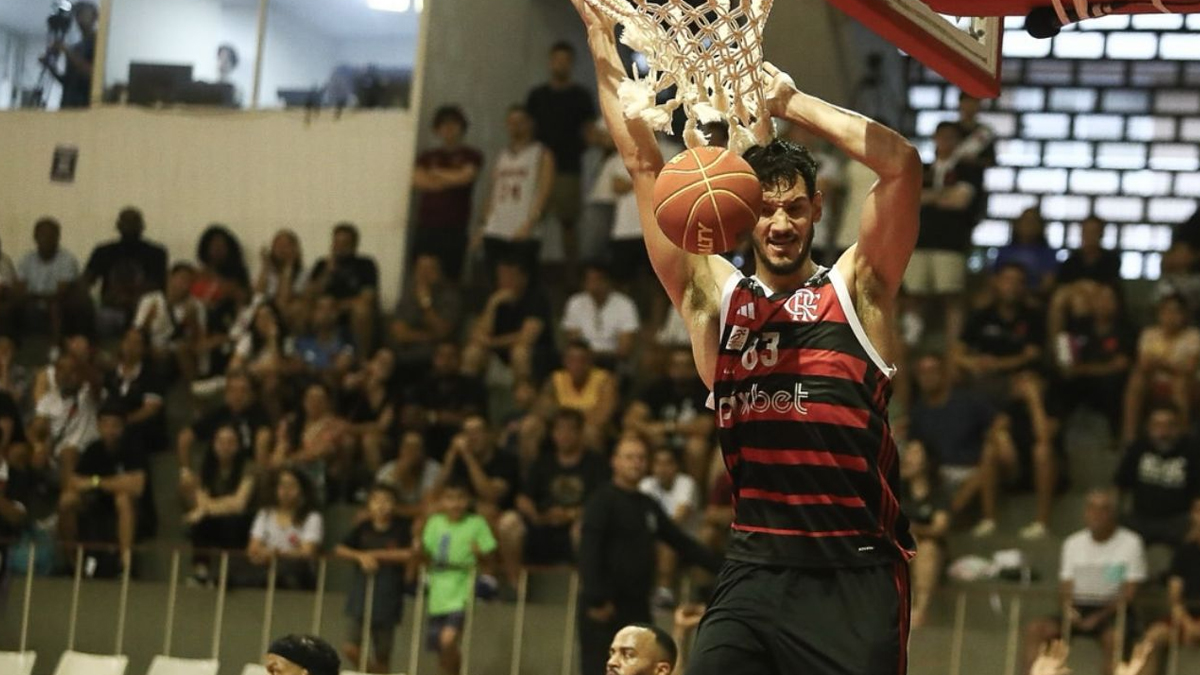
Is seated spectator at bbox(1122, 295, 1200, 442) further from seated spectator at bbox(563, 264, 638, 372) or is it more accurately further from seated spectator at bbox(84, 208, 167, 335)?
seated spectator at bbox(84, 208, 167, 335)

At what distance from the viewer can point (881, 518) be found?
501 cm

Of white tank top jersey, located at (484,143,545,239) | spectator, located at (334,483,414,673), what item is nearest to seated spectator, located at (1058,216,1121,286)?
white tank top jersey, located at (484,143,545,239)

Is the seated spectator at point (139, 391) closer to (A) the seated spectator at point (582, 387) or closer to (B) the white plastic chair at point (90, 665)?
(B) the white plastic chair at point (90, 665)

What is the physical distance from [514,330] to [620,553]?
17.2 feet

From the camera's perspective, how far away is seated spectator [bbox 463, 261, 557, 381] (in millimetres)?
14742

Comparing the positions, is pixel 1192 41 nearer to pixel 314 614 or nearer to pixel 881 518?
pixel 314 614

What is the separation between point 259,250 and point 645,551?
8915 millimetres

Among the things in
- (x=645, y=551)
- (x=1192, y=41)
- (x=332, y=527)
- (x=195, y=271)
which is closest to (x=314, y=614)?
(x=332, y=527)

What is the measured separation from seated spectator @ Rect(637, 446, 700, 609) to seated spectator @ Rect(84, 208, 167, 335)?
6274 millimetres

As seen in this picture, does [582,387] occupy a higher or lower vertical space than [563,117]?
lower

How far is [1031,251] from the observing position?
48.0 feet

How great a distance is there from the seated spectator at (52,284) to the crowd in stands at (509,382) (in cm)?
3

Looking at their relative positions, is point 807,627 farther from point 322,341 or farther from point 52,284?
point 52,284

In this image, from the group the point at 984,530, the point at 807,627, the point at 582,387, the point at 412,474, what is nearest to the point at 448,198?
the point at 582,387
